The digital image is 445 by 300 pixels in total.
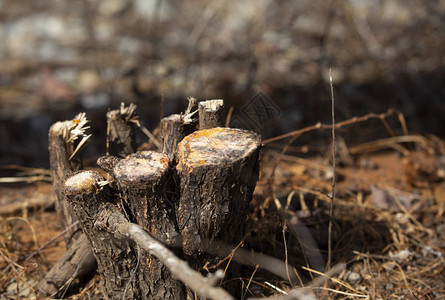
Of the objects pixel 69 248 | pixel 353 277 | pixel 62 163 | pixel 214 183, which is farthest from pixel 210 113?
pixel 353 277

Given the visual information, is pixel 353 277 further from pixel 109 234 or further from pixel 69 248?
pixel 69 248

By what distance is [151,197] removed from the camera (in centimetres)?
153

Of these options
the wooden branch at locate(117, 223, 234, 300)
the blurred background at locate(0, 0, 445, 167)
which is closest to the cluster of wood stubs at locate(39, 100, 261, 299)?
the wooden branch at locate(117, 223, 234, 300)

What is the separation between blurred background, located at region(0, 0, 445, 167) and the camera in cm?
429

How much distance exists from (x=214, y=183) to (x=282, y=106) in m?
3.19

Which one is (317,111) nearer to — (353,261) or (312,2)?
(353,261)

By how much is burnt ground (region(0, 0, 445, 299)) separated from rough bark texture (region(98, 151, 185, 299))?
531 mm

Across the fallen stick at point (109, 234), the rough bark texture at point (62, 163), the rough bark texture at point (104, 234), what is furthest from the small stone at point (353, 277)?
the rough bark texture at point (62, 163)

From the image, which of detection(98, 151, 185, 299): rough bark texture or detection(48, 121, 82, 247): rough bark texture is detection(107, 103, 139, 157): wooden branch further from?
detection(98, 151, 185, 299): rough bark texture

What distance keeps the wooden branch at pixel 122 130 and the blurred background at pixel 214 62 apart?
4.67 ft

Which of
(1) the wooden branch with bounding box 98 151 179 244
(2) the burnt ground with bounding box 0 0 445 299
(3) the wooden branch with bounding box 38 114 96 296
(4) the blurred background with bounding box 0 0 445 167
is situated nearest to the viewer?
(1) the wooden branch with bounding box 98 151 179 244

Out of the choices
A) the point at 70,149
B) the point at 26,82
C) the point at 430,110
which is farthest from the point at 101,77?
the point at 430,110

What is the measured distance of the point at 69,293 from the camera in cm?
205

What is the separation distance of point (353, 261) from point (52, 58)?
5.54 metres
